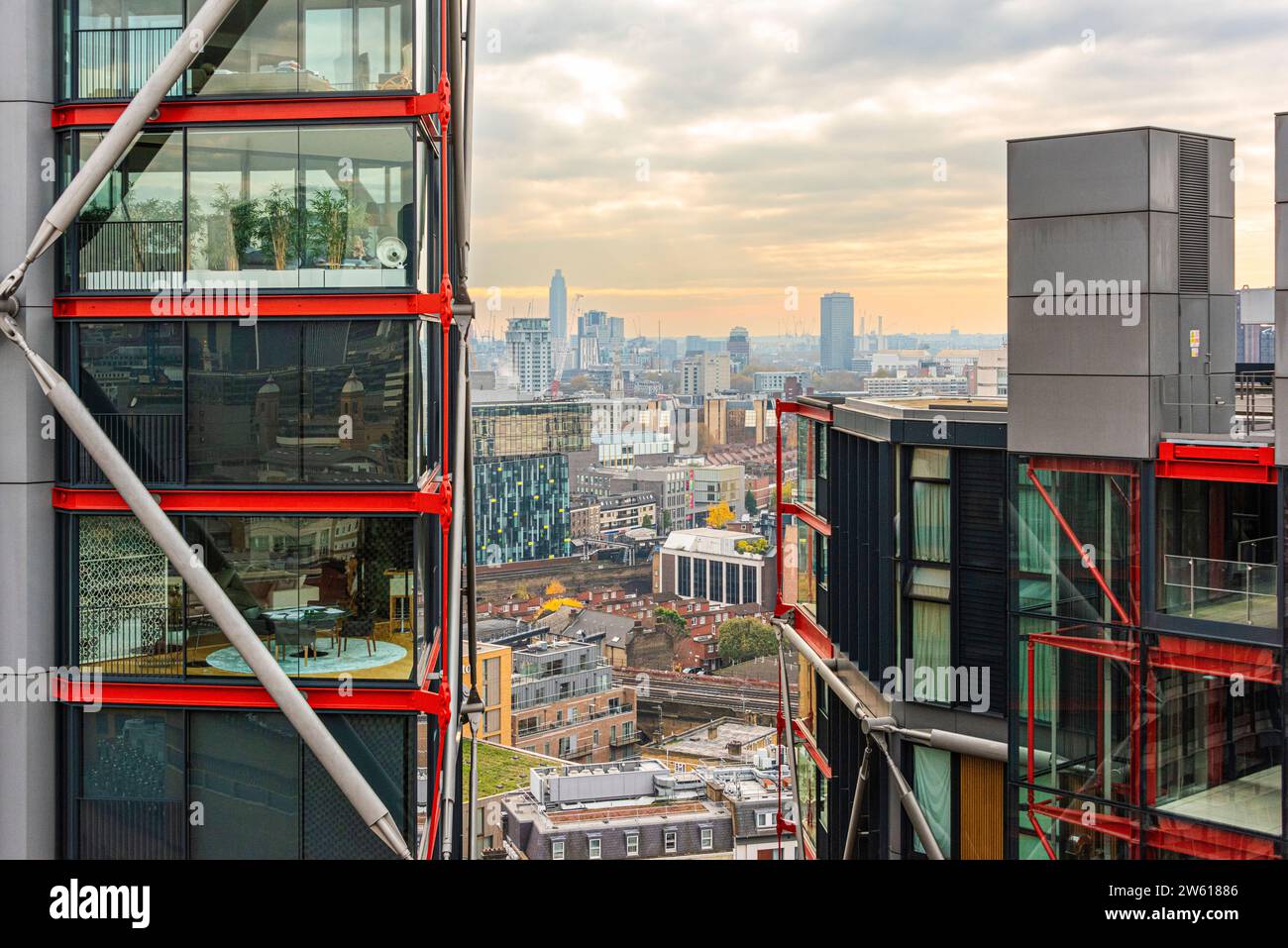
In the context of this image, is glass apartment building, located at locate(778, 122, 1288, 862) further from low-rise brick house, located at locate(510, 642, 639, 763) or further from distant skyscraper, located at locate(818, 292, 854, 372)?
low-rise brick house, located at locate(510, 642, 639, 763)

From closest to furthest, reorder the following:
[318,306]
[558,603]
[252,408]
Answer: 1. [318,306]
2. [252,408]
3. [558,603]

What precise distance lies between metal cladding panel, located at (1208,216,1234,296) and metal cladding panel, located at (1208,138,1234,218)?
111mm

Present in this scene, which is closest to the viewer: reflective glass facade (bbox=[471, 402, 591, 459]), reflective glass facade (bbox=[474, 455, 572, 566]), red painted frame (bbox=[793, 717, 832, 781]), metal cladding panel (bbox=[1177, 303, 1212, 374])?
metal cladding panel (bbox=[1177, 303, 1212, 374])

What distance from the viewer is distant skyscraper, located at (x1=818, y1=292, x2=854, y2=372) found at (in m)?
62.3

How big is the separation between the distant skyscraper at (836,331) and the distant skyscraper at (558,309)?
18.3 meters

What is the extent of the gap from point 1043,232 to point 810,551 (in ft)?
38.3

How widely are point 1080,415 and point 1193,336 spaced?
1502mm

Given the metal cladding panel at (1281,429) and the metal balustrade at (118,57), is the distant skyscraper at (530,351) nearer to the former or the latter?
the metal balustrade at (118,57)

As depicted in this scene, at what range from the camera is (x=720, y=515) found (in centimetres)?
8119

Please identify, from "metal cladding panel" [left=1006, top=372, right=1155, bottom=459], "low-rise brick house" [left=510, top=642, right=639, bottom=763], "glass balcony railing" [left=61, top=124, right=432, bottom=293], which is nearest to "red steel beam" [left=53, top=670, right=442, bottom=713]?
"glass balcony railing" [left=61, top=124, right=432, bottom=293]

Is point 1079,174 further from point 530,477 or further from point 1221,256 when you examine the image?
point 530,477

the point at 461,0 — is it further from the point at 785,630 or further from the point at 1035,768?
the point at 785,630

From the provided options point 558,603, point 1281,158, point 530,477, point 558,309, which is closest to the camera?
point 1281,158

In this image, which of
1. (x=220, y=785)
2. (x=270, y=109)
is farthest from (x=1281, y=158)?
(x=220, y=785)
